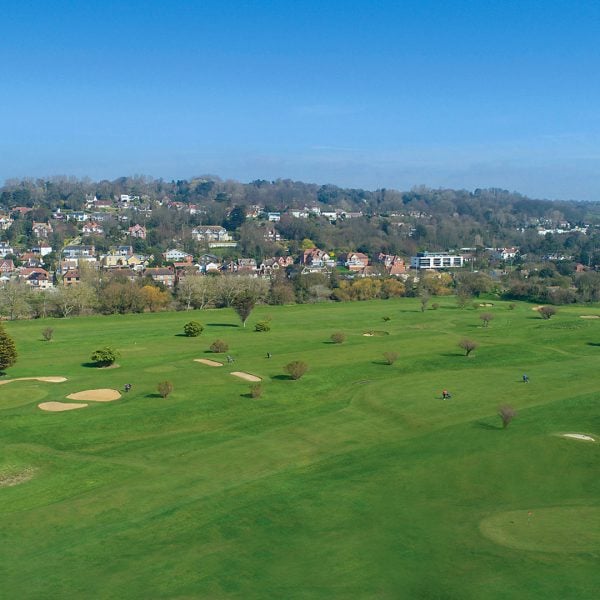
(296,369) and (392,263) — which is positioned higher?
(392,263)

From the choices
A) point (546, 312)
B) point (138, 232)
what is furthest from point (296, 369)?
point (138, 232)

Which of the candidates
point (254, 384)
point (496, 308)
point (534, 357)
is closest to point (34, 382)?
point (254, 384)

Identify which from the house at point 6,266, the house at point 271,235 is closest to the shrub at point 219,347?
the house at point 6,266

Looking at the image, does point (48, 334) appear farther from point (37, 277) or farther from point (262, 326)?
point (37, 277)

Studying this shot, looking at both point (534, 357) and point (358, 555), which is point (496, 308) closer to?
point (534, 357)

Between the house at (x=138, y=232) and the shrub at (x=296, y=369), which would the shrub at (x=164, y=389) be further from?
the house at (x=138, y=232)

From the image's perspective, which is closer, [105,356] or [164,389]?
[164,389]
